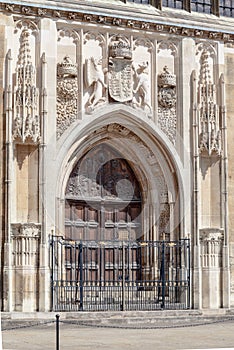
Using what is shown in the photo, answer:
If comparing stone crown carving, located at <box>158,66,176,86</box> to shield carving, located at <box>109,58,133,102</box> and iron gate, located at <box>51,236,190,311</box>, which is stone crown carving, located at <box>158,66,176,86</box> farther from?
iron gate, located at <box>51,236,190,311</box>

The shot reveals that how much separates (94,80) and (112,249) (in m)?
4.48

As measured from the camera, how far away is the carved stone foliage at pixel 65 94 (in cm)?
2061

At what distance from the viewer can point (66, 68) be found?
67.5ft

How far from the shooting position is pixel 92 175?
22.1m

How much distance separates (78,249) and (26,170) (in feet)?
7.97

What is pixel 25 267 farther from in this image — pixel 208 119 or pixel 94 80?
pixel 208 119

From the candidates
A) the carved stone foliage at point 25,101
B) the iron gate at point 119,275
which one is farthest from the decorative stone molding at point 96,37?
the iron gate at point 119,275

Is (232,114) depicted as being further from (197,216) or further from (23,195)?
(23,195)

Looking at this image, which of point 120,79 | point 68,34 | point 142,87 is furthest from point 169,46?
point 68,34

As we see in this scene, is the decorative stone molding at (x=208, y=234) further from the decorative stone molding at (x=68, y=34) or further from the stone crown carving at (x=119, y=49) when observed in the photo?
the decorative stone molding at (x=68, y=34)

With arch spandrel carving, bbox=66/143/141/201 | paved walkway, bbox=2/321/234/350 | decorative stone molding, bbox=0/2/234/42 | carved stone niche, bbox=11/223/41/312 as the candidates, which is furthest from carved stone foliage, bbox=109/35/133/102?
paved walkway, bbox=2/321/234/350

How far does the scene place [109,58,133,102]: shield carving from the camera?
21234 millimetres

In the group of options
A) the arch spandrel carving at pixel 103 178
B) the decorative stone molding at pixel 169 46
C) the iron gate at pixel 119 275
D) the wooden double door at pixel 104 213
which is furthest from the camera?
the decorative stone molding at pixel 169 46

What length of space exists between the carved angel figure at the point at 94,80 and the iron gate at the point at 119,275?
362cm
